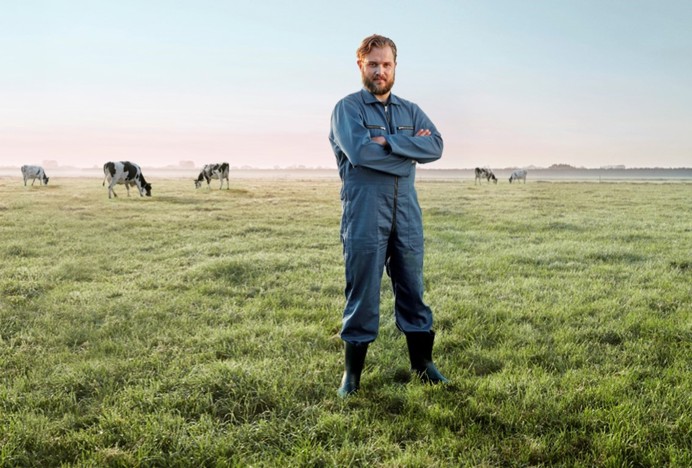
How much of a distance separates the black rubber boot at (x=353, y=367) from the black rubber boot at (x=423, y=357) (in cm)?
46

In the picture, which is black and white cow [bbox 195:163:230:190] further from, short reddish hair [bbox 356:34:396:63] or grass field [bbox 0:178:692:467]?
short reddish hair [bbox 356:34:396:63]

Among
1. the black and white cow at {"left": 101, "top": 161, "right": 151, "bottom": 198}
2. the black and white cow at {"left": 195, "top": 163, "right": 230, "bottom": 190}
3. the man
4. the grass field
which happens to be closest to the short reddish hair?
the man

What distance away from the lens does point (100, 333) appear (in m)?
5.02

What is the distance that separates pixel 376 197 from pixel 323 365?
1715mm

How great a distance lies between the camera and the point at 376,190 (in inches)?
132

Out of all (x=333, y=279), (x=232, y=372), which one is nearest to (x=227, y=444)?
(x=232, y=372)

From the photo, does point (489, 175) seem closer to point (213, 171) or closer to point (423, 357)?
point (213, 171)

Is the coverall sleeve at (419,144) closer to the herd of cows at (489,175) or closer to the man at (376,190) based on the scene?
Result: the man at (376,190)

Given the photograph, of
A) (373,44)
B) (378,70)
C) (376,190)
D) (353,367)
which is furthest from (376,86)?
(353,367)

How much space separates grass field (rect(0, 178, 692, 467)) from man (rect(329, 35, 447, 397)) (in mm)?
544

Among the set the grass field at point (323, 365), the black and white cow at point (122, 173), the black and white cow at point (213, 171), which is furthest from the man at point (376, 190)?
the black and white cow at point (213, 171)

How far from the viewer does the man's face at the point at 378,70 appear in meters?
3.40

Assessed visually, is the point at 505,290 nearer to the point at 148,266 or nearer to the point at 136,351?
the point at 136,351

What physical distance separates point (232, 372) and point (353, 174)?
6.48 ft
